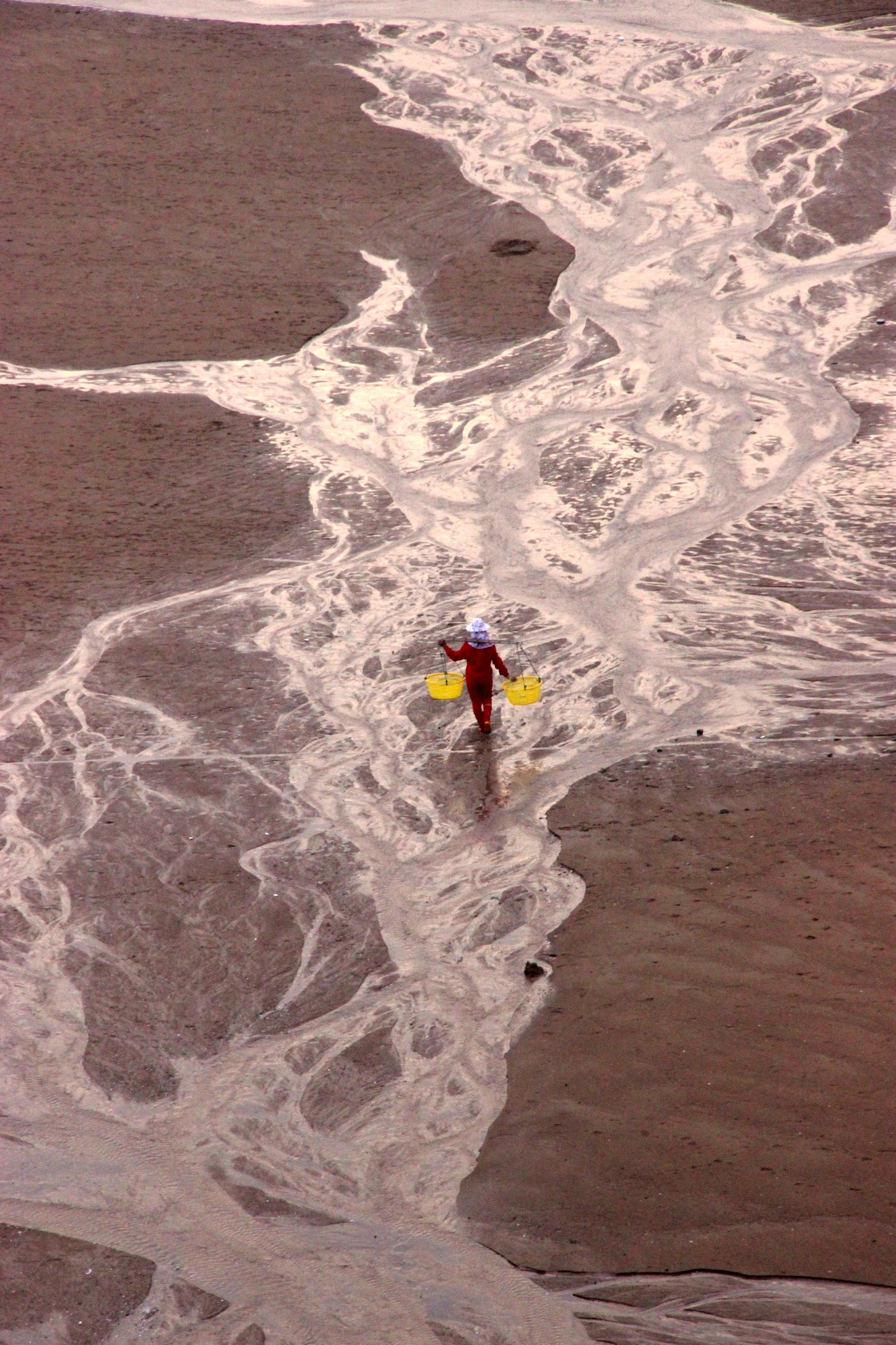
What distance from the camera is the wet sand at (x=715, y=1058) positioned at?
588 centimetres

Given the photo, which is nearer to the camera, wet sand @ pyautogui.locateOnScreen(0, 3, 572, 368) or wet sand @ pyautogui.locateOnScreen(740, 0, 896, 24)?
wet sand @ pyautogui.locateOnScreen(0, 3, 572, 368)

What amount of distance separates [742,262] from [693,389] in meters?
3.42

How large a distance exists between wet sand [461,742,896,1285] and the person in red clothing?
1.45 meters

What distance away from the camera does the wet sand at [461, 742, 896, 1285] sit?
5.88m

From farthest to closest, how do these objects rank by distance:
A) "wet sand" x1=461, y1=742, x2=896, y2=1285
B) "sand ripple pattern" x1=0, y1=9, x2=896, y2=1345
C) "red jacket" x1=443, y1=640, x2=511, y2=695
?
"red jacket" x1=443, y1=640, x2=511, y2=695 < "sand ripple pattern" x1=0, y1=9, x2=896, y2=1345 < "wet sand" x1=461, y1=742, x2=896, y2=1285

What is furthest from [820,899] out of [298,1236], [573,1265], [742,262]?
[742,262]

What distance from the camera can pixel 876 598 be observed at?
454 inches

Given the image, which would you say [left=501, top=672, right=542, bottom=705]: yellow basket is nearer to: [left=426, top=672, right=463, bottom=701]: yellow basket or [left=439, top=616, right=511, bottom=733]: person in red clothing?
[left=439, top=616, right=511, bottom=733]: person in red clothing

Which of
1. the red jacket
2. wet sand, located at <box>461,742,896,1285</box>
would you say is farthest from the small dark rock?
wet sand, located at <box>461,742,896,1285</box>

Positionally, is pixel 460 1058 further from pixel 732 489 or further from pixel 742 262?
pixel 742 262

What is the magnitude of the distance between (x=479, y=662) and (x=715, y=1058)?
153 inches

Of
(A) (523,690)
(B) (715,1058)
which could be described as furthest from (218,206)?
(B) (715,1058)

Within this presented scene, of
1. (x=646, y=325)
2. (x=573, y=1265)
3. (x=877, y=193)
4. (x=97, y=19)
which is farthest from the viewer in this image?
(x=97, y=19)

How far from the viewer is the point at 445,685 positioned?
10.0 metres
